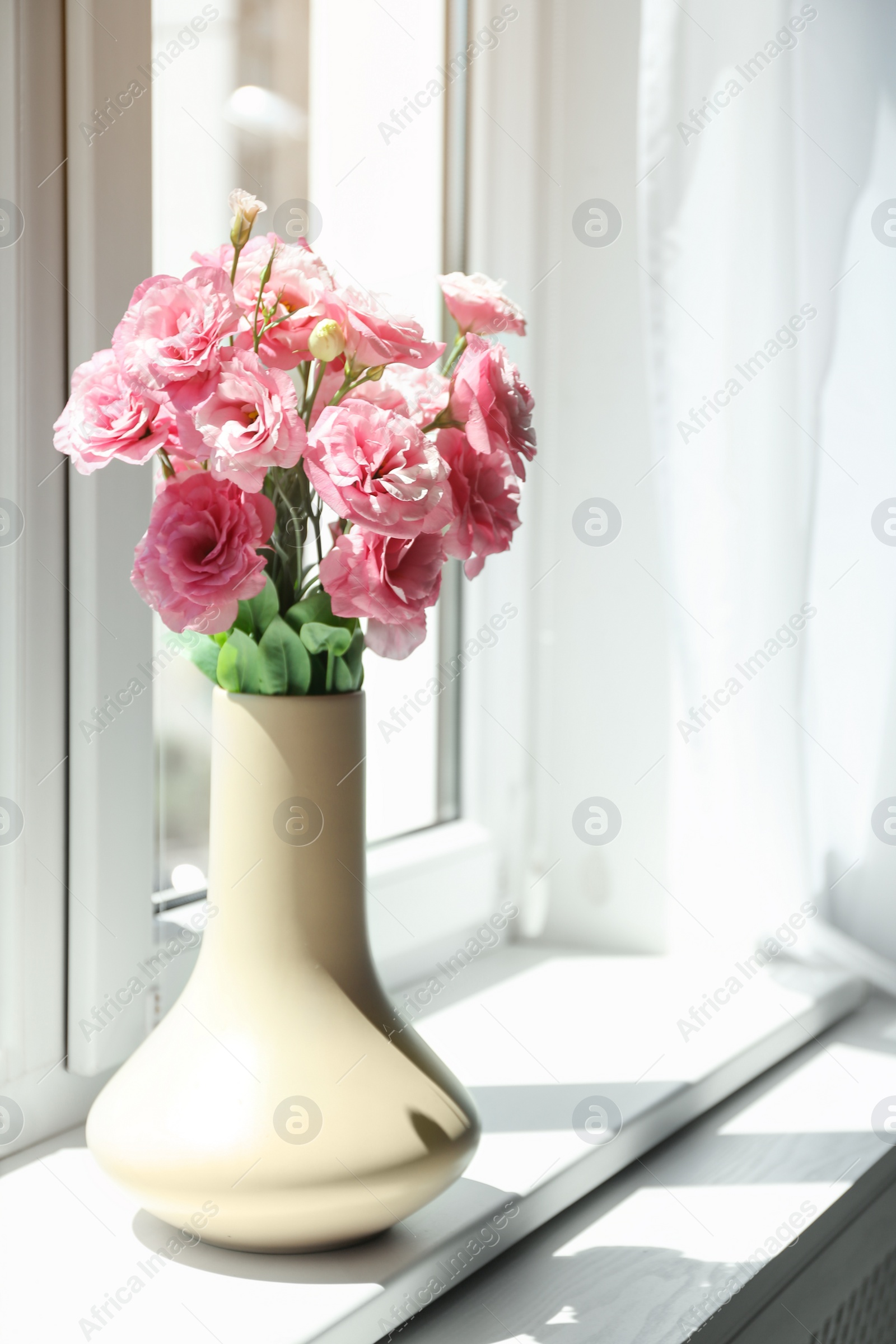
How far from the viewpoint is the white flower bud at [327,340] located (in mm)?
609

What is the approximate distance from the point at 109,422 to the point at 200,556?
8 centimetres

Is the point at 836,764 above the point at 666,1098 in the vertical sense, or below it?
above

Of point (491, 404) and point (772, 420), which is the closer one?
point (491, 404)

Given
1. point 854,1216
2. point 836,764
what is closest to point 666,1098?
point 854,1216

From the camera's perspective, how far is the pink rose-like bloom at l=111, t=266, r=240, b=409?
578 mm

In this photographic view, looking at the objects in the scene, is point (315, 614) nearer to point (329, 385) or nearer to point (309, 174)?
point (329, 385)

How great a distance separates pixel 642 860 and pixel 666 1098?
38cm

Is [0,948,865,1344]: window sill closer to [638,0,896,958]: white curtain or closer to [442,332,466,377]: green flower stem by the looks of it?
[638,0,896,958]: white curtain

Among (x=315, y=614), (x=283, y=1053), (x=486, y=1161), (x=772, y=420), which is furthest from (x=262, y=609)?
(x=772, y=420)

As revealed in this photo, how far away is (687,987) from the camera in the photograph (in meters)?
1.27

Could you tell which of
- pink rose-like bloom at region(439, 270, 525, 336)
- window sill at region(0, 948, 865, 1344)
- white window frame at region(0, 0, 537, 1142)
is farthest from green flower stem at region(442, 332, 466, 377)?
window sill at region(0, 948, 865, 1344)

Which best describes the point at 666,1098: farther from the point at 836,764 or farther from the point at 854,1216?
the point at 836,764

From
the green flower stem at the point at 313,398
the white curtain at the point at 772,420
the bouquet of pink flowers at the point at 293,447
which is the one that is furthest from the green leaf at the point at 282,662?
the white curtain at the point at 772,420

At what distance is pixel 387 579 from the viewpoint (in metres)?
0.59
